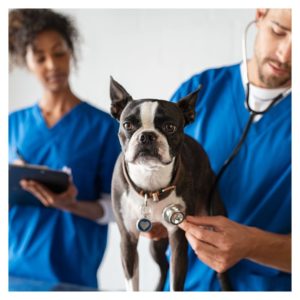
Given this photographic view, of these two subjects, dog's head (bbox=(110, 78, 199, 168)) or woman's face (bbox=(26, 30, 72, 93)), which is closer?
dog's head (bbox=(110, 78, 199, 168))

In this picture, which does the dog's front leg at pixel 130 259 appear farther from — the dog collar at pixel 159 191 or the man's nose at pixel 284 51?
the man's nose at pixel 284 51

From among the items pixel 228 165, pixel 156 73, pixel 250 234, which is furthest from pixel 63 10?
pixel 250 234

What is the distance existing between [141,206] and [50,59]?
1.39ft

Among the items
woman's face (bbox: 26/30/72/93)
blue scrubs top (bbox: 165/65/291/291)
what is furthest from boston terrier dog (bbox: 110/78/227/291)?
woman's face (bbox: 26/30/72/93)

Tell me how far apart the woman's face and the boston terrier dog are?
31cm

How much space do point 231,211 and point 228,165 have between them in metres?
0.09

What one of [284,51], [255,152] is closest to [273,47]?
[284,51]

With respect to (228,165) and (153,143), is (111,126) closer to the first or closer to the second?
(228,165)

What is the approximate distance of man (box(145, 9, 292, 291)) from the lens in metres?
0.82

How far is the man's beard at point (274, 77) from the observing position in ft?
2.68

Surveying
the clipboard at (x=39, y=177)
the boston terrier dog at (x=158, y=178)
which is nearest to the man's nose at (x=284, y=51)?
the boston terrier dog at (x=158, y=178)

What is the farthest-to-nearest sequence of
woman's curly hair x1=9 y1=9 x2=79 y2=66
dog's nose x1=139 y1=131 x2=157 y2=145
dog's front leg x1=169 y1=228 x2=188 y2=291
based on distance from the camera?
woman's curly hair x1=9 y1=9 x2=79 y2=66
dog's front leg x1=169 y1=228 x2=188 y2=291
dog's nose x1=139 y1=131 x2=157 y2=145

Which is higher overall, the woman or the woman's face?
the woman's face

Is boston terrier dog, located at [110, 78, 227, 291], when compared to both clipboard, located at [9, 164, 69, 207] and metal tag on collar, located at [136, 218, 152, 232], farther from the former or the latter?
clipboard, located at [9, 164, 69, 207]
